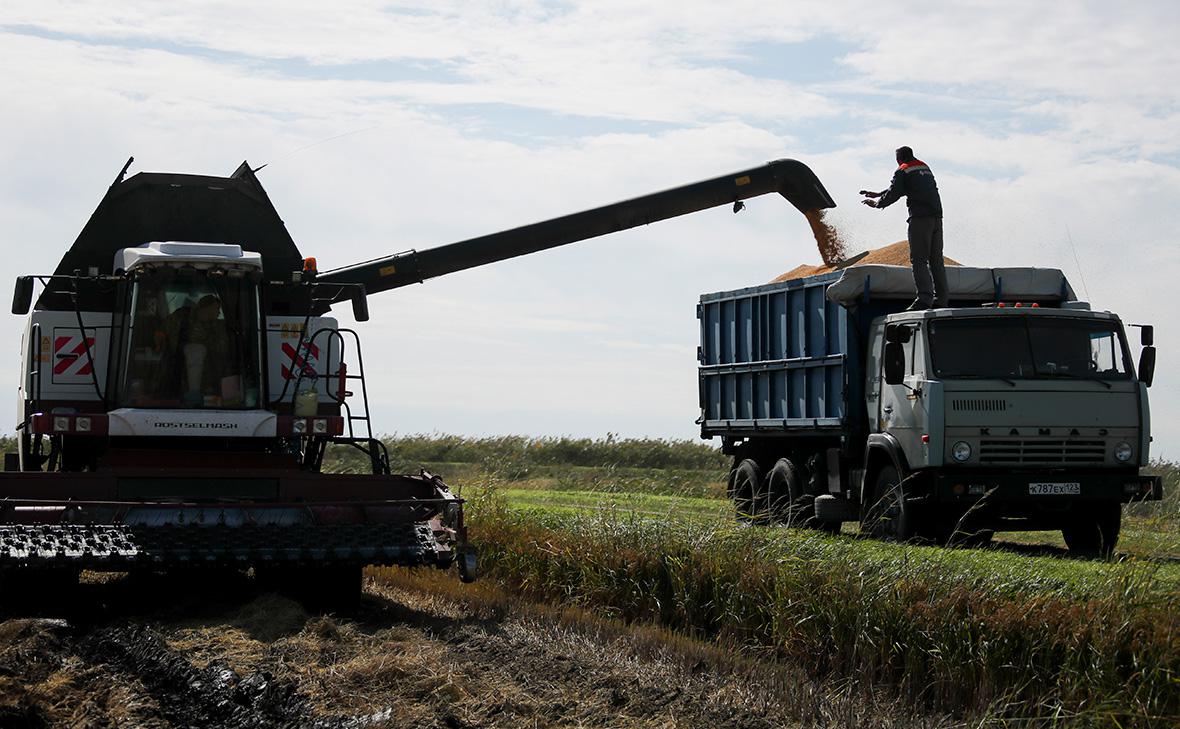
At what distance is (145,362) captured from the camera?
13.0 meters

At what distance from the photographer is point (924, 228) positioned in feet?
57.1

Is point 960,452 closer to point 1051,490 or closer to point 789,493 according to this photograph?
point 1051,490

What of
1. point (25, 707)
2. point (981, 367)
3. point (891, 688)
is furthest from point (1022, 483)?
point (25, 707)

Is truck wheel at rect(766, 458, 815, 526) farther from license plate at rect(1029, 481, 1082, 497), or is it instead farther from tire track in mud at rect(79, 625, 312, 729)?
tire track in mud at rect(79, 625, 312, 729)

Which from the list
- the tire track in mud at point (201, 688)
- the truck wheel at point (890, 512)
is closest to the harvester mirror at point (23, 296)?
the tire track in mud at point (201, 688)

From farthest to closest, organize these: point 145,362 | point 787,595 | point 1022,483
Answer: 1. point 1022,483
2. point 145,362
3. point 787,595

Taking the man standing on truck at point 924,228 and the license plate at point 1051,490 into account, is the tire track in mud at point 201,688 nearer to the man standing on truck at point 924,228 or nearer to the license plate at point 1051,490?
the license plate at point 1051,490

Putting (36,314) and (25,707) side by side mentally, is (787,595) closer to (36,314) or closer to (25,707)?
(25,707)

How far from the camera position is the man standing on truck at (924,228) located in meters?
17.4

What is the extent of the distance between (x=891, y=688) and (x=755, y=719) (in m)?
2.15

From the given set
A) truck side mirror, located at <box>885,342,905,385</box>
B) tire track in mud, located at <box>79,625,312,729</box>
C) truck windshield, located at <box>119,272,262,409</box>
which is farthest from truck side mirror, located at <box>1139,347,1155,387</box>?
tire track in mud, located at <box>79,625,312,729</box>

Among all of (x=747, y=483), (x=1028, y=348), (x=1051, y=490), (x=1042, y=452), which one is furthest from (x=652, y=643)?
(x=747, y=483)

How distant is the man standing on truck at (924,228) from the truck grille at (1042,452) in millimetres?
2090

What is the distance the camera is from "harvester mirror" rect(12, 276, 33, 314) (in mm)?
12586
